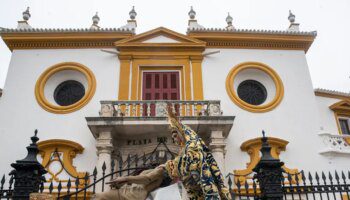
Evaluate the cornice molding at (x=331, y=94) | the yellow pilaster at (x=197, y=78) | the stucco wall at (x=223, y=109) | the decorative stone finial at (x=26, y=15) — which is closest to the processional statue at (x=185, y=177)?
the stucco wall at (x=223, y=109)

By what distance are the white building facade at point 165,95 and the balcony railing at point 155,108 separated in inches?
1.6

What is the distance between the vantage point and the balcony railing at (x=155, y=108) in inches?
440

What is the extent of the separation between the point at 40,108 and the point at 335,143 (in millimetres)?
11962

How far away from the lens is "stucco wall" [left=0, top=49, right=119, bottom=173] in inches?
462

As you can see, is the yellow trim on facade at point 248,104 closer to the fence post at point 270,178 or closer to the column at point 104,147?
the column at point 104,147

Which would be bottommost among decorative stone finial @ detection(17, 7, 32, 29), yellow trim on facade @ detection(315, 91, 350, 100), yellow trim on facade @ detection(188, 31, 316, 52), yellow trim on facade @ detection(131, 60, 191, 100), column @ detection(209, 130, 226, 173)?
column @ detection(209, 130, 226, 173)

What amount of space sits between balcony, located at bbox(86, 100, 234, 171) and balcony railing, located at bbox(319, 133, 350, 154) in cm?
418

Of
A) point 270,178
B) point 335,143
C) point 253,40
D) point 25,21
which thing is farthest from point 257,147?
point 25,21

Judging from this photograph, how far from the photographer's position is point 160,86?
1323 centimetres

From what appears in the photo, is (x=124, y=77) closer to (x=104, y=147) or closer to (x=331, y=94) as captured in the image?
(x=104, y=147)

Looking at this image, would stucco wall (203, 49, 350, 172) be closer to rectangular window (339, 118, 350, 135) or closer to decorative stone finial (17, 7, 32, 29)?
rectangular window (339, 118, 350, 135)

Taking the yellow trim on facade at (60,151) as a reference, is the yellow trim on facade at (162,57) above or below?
above

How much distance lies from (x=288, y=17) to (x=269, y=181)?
12299 millimetres

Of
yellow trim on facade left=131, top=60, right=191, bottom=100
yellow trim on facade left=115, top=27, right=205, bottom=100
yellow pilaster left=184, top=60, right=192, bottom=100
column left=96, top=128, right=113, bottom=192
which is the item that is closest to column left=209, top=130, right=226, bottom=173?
yellow pilaster left=184, top=60, right=192, bottom=100
